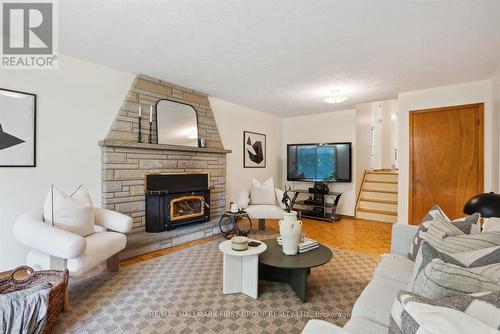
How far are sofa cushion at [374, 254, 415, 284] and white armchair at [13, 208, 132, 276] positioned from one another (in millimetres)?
2176

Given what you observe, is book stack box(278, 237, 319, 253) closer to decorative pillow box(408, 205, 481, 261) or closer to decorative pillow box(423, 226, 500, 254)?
decorative pillow box(408, 205, 481, 261)

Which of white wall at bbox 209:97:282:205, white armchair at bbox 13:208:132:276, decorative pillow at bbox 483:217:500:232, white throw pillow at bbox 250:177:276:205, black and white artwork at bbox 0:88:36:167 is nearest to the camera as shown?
decorative pillow at bbox 483:217:500:232

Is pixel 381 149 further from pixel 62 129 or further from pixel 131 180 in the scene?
pixel 62 129

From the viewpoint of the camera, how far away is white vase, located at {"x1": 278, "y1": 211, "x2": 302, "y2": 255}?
7.49ft

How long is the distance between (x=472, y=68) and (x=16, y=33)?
500cm

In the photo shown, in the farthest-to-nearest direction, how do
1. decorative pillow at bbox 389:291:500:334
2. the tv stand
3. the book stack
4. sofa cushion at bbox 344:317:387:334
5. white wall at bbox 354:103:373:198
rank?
white wall at bbox 354:103:373:198
the tv stand
the book stack
sofa cushion at bbox 344:317:387:334
decorative pillow at bbox 389:291:500:334

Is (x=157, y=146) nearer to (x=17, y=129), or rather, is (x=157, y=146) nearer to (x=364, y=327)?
(x=17, y=129)

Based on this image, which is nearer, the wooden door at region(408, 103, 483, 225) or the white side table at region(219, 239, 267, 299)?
the white side table at region(219, 239, 267, 299)

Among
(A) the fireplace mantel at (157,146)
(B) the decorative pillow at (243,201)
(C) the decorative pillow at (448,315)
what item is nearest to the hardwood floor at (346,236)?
(B) the decorative pillow at (243,201)

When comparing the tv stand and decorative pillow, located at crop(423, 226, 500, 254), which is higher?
decorative pillow, located at crop(423, 226, 500, 254)

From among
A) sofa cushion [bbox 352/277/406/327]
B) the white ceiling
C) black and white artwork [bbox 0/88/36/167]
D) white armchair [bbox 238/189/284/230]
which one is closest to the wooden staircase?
white armchair [bbox 238/189/284/230]

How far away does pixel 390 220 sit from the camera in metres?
5.16

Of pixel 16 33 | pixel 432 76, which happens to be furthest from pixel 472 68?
pixel 16 33

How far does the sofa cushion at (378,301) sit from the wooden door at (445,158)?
10.2ft
